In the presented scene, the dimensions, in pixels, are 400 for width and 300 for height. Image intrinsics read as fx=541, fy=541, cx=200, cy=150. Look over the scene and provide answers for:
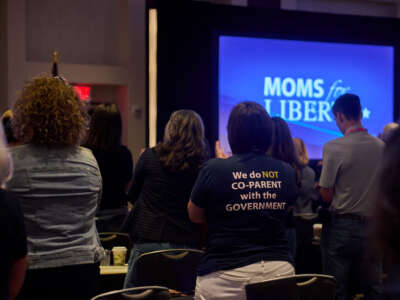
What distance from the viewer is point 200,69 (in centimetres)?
562

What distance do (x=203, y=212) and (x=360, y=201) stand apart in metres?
1.32

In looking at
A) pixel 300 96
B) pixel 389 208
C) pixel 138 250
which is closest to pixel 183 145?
pixel 138 250

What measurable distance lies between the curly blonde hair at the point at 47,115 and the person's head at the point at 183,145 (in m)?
0.78

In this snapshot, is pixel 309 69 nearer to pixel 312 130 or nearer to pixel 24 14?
pixel 312 130

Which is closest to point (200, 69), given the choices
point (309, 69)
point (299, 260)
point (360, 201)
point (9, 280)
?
point (309, 69)

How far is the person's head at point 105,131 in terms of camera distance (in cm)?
310

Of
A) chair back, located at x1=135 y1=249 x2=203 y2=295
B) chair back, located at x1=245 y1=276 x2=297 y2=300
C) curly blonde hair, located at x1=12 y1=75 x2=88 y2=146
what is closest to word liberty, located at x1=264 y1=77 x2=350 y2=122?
chair back, located at x1=135 y1=249 x2=203 y2=295

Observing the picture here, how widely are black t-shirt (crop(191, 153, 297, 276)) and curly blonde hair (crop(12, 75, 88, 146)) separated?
0.53 metres

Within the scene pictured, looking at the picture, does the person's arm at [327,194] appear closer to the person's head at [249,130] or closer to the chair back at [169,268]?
the chair back at [169,268]

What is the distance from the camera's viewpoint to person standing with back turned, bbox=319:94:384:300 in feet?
10.0

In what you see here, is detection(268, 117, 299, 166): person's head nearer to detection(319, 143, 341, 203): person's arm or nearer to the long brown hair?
the long brown hair

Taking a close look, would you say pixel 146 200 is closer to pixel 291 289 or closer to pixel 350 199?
pixel 291 289

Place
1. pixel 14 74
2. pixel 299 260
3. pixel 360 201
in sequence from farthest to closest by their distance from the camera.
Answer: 1. pixel 14 74
2. pixel 299 260
3. pixel 360 201

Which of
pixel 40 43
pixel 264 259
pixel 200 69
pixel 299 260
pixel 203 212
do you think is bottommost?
pixel 299 260
